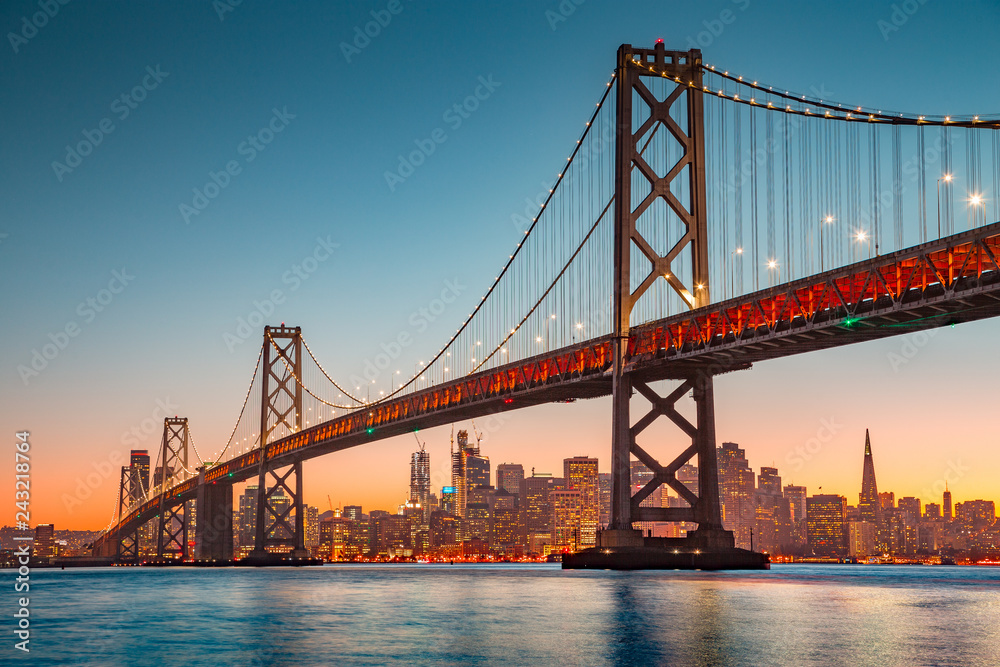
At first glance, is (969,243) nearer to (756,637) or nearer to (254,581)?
(756,637)

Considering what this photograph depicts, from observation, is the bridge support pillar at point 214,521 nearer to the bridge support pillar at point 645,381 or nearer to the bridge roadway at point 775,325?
the bridge roadway at point 775,325

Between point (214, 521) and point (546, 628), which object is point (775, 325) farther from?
point (214, 521)

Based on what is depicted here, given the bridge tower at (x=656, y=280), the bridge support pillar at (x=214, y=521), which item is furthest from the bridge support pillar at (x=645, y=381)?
the bridge support pillar at (x=214, y=521)

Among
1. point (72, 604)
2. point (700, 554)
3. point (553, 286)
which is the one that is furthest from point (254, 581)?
point (700, 554)

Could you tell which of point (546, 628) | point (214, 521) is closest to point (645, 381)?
point (546, 628)

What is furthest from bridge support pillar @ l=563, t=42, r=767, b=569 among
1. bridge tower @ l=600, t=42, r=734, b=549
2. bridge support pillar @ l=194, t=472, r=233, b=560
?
bridge support pillar @ l=194, t=472, r=233, b=560
